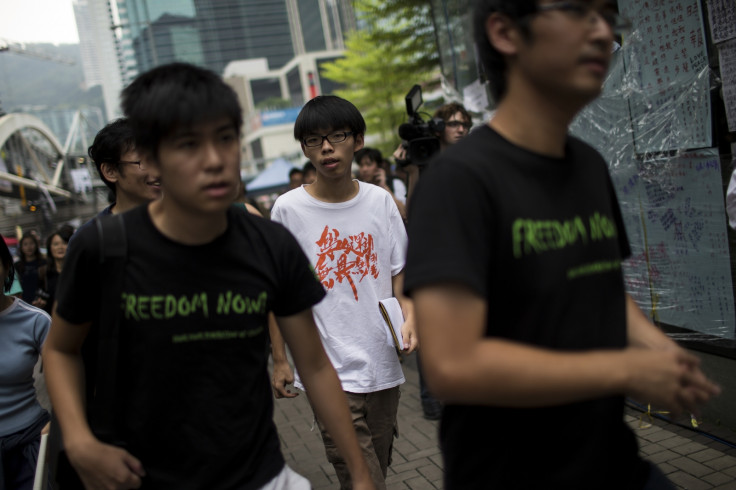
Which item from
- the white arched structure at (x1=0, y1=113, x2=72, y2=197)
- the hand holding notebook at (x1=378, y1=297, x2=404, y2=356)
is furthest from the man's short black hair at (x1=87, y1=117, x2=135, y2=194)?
the white arched structure at (x1=0, y1=113, x2=72, y2=197)

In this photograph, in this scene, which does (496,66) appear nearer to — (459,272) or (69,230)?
(459,272)

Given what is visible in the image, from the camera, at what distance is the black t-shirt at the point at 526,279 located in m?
1.33

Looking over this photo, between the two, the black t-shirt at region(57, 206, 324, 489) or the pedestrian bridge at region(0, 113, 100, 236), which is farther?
the pedestrian bridge at region(0, 113, 100, 236)

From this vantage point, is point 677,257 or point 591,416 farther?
point 677,257

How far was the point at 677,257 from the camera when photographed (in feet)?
14.8

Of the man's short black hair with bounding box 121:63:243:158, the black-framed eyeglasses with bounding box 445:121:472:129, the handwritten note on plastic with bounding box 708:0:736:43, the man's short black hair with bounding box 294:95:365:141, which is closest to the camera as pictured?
the man's short black hair with bounding box 121:63:243:158

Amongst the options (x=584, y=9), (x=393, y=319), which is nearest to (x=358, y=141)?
(x=393, y=319)

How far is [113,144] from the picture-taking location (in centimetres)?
334

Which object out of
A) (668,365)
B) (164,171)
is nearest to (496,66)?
(668,365)

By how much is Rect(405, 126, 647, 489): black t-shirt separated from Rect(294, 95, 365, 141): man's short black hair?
2121 millimetres

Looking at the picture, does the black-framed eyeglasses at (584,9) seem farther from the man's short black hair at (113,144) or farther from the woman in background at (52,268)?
the woman in background at (52,268)

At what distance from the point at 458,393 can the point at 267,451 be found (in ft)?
2.62

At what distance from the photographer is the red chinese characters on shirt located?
336 cm

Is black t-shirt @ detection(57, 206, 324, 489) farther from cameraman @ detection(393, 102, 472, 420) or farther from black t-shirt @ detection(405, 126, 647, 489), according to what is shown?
cameraman @ detection(393, 102, 472, 420)
